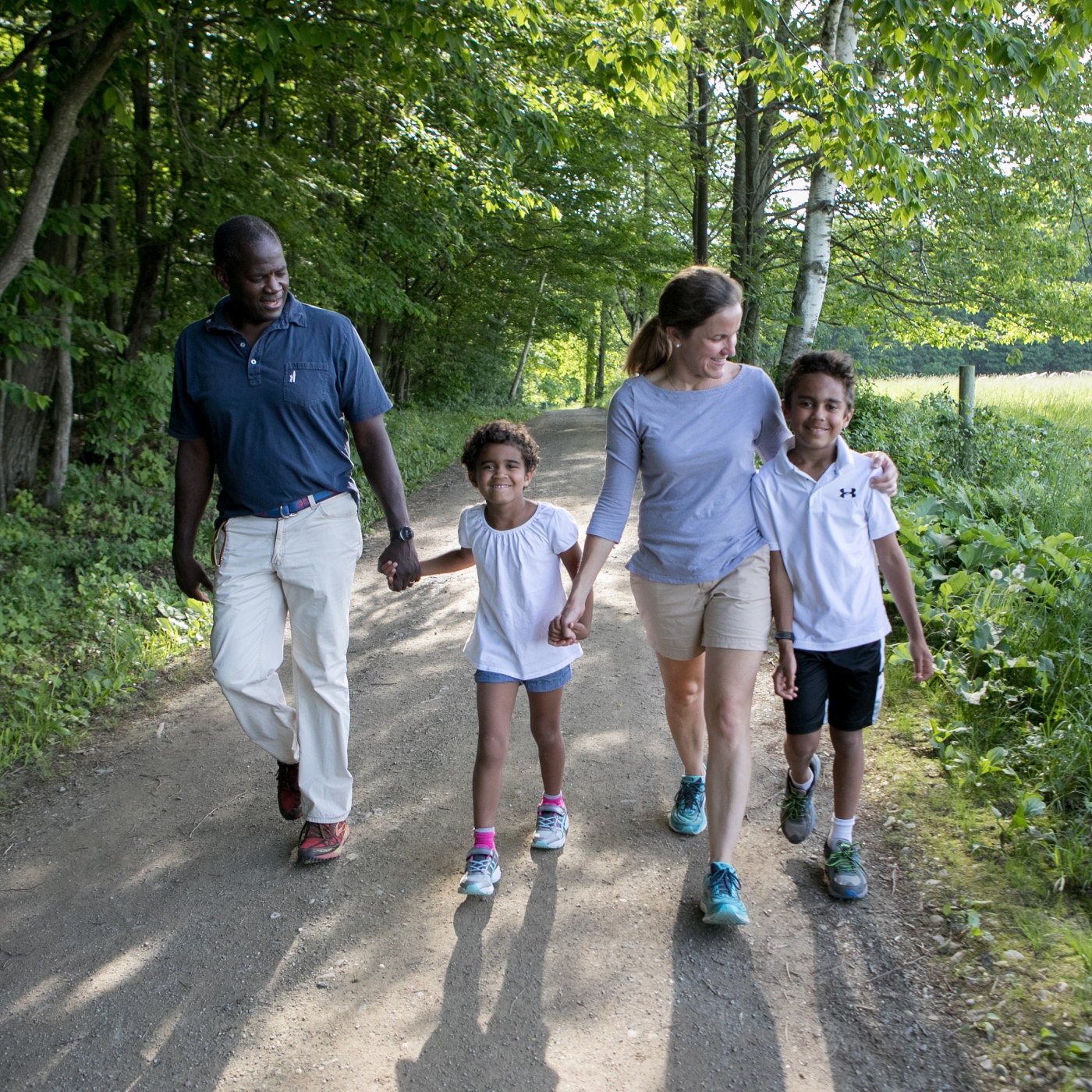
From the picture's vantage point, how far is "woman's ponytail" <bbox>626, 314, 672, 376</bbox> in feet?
11.5

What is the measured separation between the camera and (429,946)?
3.28m

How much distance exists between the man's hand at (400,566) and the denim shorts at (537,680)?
0.46m

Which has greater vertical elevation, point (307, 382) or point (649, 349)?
point (649, 349)

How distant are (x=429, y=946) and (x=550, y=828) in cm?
80

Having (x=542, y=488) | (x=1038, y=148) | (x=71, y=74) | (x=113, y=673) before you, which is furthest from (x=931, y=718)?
(x=1038, y=148)

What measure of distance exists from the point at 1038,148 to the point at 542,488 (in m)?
8.66

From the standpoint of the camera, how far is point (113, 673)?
593 centimetres

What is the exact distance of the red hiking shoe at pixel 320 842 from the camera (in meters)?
3.82

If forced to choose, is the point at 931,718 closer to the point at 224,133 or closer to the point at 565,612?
the point at 565,612

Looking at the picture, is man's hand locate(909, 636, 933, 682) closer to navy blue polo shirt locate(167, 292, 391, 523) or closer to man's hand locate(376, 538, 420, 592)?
man's hand locate(376, 538, 420, 592)

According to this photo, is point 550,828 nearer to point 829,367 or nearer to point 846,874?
point 846,874

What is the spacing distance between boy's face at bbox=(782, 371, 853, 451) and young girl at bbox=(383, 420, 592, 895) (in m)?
0.95

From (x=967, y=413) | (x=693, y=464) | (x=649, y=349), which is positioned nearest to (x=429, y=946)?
(x=693, y=464)

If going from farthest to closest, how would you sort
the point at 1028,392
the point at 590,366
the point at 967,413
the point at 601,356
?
1. the point at 590,366
2. the point at 601,356
3. the point at 1028,392
4. the point at 967,413
